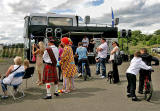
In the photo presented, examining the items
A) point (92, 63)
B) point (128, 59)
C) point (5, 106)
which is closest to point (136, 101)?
point (5, 106)

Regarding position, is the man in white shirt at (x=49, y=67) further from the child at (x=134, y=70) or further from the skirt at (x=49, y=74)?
the child at (x=134, y=70)

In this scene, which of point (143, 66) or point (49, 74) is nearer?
point (143, 66)

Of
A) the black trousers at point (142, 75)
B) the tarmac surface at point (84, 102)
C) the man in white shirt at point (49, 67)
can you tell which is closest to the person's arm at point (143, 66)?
the black trousers at point (142, 75)

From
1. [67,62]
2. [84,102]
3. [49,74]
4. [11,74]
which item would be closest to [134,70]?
[84,102]

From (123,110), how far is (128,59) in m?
15.1

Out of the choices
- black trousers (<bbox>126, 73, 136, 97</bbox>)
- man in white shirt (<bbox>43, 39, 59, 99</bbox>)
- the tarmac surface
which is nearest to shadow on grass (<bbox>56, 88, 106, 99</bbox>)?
the tarmac surface

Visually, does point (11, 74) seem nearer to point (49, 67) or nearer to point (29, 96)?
point (29, 96)

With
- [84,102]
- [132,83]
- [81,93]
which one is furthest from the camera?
[81,93]

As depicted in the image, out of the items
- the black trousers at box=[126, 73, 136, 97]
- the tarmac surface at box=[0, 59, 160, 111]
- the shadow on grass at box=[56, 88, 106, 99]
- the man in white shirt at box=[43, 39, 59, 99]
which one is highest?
the man in white shirt at box=[43, 39, 59, 99]

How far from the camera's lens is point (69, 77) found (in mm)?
6586

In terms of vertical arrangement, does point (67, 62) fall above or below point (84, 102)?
above

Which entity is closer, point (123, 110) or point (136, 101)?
point (123, 110)

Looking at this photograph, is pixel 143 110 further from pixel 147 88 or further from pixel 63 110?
pixel 63 110

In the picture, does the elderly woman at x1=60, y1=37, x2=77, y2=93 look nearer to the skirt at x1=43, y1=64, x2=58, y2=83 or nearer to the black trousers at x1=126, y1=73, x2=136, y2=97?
the skirt at x1=43, y1=64, x2=58, y2=83
